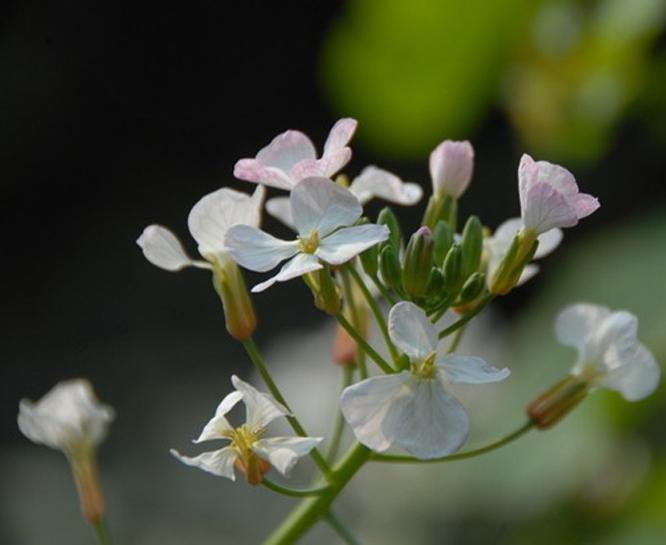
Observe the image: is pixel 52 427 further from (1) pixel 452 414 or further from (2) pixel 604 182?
(2) pixel 604 182

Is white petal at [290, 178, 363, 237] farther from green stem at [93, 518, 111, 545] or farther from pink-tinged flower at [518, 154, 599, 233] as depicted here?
green stem at [93, 518, 111, 545]

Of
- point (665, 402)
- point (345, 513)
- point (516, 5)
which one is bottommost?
point (345, 513)

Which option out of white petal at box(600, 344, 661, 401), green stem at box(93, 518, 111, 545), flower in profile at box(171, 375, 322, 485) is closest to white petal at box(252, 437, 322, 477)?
flower in profile at box(171, 375, 322, 485)

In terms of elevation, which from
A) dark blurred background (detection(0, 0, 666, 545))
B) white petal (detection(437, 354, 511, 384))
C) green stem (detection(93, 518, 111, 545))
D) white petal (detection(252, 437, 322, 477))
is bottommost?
dark blurred background (detection(0, 0, 666, 545))

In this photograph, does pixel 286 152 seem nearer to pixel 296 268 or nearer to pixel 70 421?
pixel 296 268

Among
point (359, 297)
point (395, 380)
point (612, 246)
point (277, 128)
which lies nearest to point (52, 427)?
point (359, 297)

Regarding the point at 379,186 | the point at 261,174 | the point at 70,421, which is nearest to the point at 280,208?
the point at 379,186
